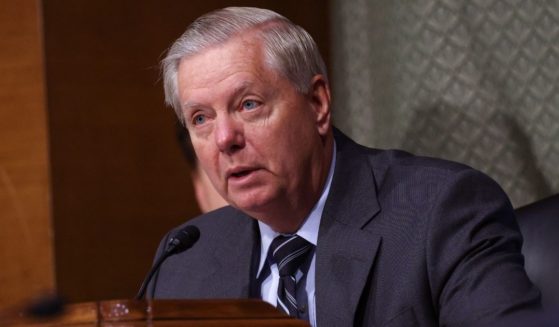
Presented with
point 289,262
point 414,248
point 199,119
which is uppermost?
point 199,119

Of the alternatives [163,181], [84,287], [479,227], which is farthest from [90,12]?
[479,227]

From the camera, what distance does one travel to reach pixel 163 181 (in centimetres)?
379

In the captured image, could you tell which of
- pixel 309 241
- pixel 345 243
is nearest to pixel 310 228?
pixel 309 241

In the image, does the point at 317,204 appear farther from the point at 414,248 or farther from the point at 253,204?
the point at 414,248

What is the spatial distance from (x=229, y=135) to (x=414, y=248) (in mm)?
465

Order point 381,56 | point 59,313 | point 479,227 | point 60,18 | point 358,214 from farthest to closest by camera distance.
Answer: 1. point 60,18
2. point 381,56
3. point 358,214
4. point 479,227
5. point 59,313

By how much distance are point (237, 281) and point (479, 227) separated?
63cm

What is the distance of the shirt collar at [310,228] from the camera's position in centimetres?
231

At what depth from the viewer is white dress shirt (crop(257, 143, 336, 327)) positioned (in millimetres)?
2213

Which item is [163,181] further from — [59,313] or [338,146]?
[59,313]

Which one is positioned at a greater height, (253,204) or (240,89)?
(240,89)

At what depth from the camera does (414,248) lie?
2084 mm

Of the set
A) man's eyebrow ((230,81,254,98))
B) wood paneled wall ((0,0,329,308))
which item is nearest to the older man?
man's eyebrow ((230,81,254,98))

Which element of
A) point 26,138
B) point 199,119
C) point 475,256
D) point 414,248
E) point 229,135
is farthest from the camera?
point 26,138
